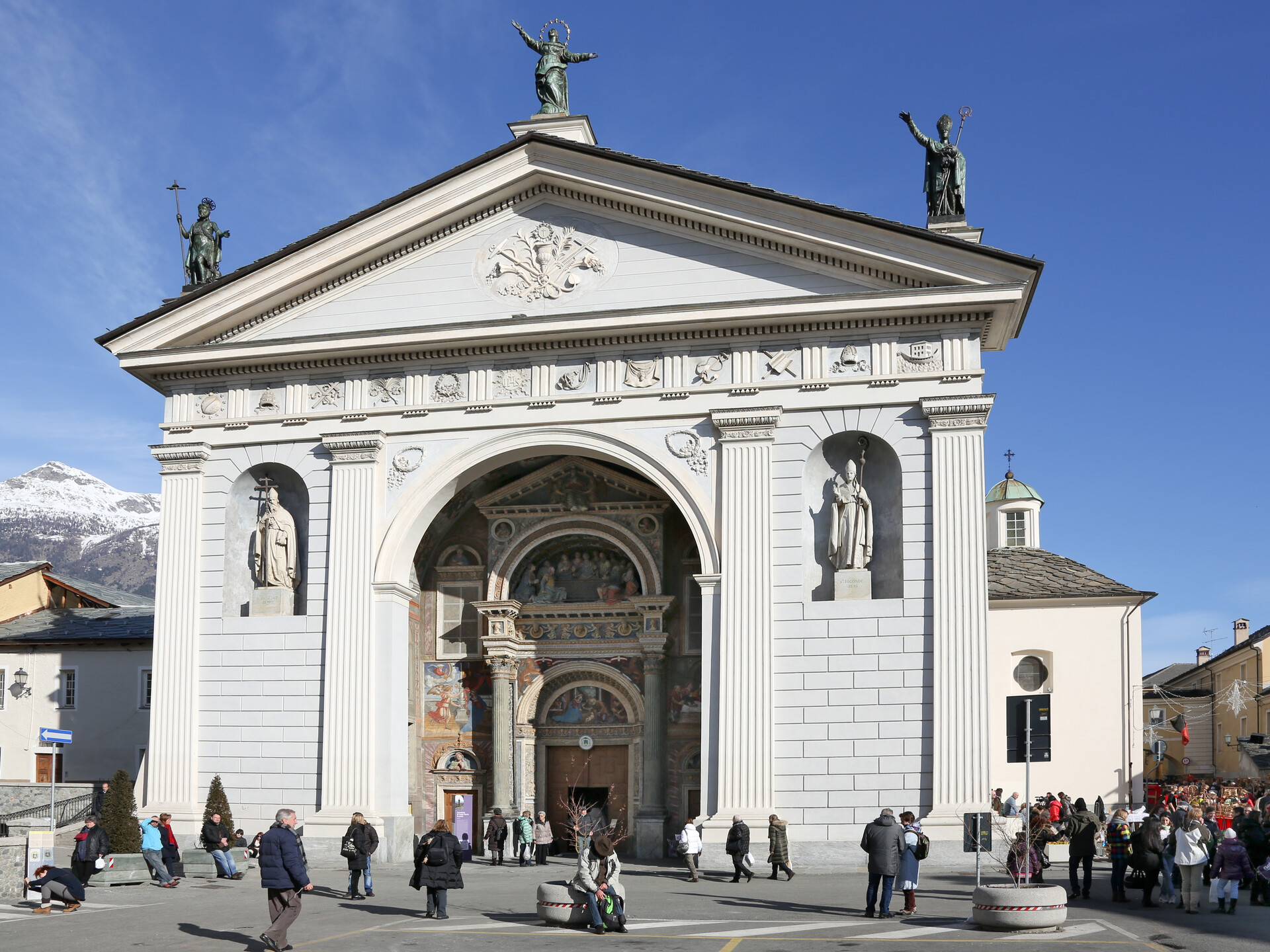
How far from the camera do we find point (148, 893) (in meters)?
21.7

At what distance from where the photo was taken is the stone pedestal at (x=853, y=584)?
2533 cm

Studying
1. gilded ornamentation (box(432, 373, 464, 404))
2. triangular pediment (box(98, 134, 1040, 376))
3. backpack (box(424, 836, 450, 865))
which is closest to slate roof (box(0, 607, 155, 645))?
triangular pediment (box(98, 134, 1040, 376))

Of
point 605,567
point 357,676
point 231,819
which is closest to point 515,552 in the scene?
point 605,567

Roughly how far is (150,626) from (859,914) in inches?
1126

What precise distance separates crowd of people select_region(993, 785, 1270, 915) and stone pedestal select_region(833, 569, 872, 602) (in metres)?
5.14

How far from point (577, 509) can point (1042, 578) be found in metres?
13.9

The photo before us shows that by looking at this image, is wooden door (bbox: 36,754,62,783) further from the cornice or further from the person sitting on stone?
the person sitting on stone

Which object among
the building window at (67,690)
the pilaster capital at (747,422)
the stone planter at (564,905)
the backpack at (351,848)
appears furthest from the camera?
the building window at (67,690)

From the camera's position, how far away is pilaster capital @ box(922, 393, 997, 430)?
25.1 meters

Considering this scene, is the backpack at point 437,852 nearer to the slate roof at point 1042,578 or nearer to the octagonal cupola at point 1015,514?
the slate roof at point 1042,578

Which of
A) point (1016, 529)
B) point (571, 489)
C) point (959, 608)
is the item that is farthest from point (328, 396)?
point (1016, 529)

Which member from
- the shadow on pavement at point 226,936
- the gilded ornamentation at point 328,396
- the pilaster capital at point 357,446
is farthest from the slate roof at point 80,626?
the shadow on pavement at point 226,936

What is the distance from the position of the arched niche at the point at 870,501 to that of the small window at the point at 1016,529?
95.9 ft

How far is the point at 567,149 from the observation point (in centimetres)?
2752
